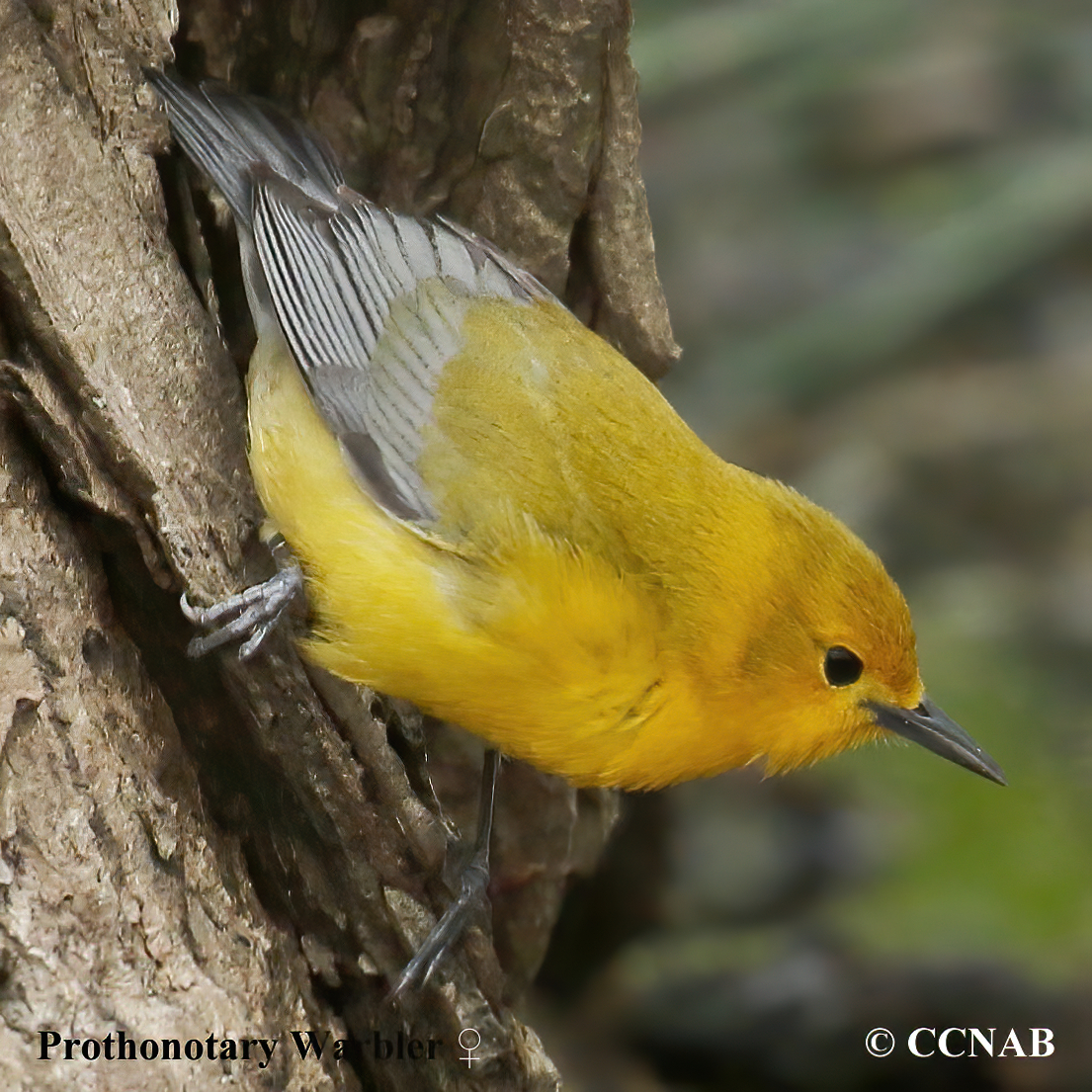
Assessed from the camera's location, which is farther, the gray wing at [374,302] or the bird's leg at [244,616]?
the gray wing at [374,302]

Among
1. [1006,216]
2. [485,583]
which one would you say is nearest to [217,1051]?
[485,583]

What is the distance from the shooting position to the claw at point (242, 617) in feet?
9.66

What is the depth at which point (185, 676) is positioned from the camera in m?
3.13

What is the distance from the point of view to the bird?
2.97m

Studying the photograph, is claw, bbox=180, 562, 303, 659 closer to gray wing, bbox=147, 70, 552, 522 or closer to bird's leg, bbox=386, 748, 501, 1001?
gray wing, bbox=147, 70, 552, 522

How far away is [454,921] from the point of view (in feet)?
10.5

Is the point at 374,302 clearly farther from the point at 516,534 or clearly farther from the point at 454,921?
the point at 454,921

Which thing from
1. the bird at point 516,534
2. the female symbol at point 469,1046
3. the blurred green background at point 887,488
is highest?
the bird at point 516,534

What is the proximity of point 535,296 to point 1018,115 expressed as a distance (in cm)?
515

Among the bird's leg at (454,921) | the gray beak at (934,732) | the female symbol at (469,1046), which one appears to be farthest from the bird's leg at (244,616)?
the gray beak at (934,732)

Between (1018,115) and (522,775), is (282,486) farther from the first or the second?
(1018,115)

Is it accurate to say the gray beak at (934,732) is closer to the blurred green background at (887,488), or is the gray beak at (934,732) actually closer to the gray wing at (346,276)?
the blurred green background at (887,488)

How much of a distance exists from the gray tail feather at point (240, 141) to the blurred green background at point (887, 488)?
8.09 ft

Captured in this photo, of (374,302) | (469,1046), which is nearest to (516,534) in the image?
(374,302)
